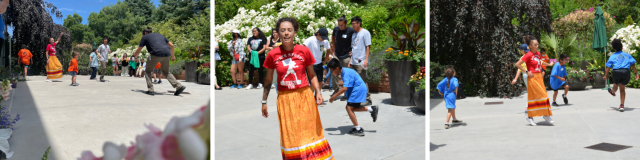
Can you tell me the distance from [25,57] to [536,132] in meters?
5.23

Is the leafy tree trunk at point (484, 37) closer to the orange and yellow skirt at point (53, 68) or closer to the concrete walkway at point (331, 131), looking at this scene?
the concrete walkway at point (331, 131)

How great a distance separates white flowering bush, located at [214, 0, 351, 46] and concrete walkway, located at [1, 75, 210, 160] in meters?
4.13

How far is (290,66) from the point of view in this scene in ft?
7.97

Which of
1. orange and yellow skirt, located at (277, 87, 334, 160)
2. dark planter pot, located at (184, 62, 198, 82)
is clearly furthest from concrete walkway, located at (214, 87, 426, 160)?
dark planter pot, located at (184, 62, 198, 82)

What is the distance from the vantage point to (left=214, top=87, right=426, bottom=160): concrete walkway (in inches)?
130

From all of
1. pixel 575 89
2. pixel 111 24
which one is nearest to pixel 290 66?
pixel 111 24

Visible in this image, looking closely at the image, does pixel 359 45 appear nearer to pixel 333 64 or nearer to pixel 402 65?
pixel 402 65

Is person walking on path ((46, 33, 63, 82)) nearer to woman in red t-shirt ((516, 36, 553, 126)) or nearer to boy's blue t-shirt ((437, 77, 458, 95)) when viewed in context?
boy's blue t-shirt ((437, 77, 458, 95))

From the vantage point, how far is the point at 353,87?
409 cm

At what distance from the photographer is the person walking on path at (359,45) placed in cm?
478

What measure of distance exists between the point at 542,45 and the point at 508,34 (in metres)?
3.22

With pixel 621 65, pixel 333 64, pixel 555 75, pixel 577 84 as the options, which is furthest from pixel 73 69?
pixel 577 84

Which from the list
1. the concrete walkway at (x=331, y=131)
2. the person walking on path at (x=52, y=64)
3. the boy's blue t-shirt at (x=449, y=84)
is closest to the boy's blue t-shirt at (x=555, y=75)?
the boy's blue t-shirt at (x=449, y=84)

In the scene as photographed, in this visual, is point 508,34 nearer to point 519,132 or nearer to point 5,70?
point 519,132
